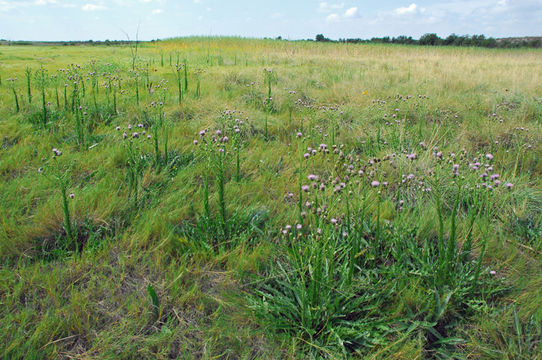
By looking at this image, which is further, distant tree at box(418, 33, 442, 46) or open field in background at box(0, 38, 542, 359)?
distant tree at box(418, 33, 442, 46)

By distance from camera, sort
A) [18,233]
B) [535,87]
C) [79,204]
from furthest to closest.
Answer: [535,87] → [79,204] → [18,233]

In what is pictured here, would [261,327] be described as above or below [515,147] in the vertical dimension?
below

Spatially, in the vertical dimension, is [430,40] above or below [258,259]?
above

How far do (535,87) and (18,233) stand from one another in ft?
29.2

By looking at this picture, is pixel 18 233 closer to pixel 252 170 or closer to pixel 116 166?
pixel 116 166

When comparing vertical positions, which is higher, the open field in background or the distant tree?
the distant tree

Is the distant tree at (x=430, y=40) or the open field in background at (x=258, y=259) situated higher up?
the distant tree at (x=430, y=40)

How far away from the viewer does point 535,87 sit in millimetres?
6879

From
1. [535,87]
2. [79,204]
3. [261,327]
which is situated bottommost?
[261,327]

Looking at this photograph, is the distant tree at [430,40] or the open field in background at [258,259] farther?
the distant tree at [430,40]

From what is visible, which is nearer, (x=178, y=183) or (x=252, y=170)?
(x=178, y=183)

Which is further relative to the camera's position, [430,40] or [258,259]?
[430,40]

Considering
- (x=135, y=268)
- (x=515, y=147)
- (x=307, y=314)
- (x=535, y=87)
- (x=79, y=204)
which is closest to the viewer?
(x=307, y=314)

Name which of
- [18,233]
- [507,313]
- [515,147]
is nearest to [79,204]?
[18,233]
